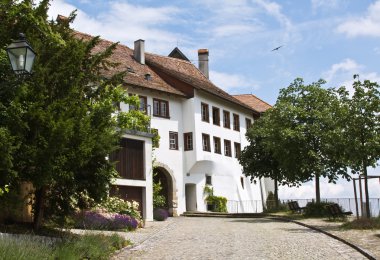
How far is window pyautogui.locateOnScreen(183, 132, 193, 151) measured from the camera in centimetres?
3866

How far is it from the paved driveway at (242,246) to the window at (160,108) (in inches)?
700

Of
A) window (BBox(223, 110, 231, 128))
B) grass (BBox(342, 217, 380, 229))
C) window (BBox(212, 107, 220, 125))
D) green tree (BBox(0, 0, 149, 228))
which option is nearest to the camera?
green tree (BBox(0, 0, 149, 228))

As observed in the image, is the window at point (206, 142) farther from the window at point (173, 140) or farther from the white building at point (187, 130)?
the window at point (173, 140)

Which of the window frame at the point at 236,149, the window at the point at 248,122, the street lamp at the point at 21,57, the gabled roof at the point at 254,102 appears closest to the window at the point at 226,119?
the window frame at the point at 236,149

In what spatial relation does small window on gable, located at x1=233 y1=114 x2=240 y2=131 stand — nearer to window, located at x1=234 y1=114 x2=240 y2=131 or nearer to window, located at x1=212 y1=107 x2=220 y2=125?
window, located at x1=234 y1=114 x2=240 y2=131

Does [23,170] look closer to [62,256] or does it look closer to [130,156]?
[62,256]

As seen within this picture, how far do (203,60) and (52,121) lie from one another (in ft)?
121

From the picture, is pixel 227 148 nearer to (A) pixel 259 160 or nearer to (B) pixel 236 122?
(B) pixel 236 122

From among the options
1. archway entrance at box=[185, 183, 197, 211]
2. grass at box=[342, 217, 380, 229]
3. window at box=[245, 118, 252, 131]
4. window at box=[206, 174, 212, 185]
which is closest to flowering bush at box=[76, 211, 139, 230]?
grass at box=[342, 217, 380, 229]

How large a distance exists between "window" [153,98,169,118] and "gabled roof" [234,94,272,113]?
1518cm

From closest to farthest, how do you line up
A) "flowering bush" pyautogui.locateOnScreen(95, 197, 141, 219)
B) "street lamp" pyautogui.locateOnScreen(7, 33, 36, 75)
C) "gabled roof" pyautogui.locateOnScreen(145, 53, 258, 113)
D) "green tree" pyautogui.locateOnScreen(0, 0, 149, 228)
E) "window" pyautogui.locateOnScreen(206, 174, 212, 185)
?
"street lamp" pyautogui.locateOnScreen(7, 33, 36, 75) → "green tree" pyautogui.locateOnScreen(0, 0, 149, 228) → "flowering bush" pyautogui.locateOnScreen(95, 197, 141, 219) → "gabled roof" pyautogui.locateOnScreen(145, 53, 258, 113) → "window" pyautogui.locateOnScreen(206, 174, 212, 185)

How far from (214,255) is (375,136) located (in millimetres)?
10300

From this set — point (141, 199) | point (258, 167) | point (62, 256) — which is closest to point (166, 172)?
point (258, 167)

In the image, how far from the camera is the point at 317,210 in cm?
2792
